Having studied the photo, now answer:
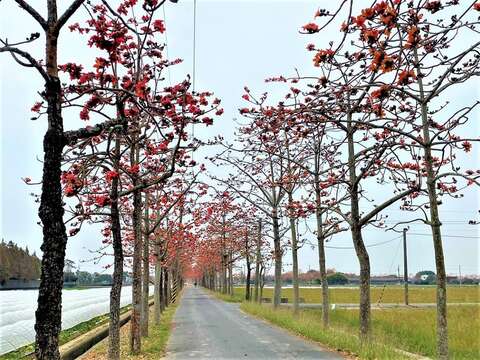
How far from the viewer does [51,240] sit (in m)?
4.96

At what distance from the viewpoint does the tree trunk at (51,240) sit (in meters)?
4.83

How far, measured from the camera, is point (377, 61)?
4.49m

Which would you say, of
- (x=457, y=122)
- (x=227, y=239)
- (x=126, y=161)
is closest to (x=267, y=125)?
(x=457, y=122)

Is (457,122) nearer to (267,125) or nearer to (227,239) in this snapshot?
(267,125)

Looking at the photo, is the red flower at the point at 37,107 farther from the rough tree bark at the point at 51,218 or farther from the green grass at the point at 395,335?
the green grass at the point at 395,335

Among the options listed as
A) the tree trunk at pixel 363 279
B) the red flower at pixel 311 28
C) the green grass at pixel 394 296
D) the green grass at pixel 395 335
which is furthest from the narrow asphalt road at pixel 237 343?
the green grass at pixel 394 296

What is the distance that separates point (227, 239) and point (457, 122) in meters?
33.2

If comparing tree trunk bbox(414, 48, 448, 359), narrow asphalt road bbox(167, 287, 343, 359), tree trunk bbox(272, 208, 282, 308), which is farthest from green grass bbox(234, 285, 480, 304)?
tree trunk bbox(414, 48, 448, 359)

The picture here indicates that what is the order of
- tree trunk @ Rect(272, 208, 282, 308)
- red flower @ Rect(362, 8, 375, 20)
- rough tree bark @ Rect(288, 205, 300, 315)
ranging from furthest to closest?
1. tree trunk @ Rect(272, 208, 282, 308)
2. rough tree bark @ Rect(288, 205, 300, 315)
3. red flower @ Rect(362, 8, 375, 20)

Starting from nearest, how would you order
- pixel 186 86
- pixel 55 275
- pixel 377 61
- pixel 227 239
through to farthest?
pixel 377 61, pixel 55 275, pixel 186 86, pixel 227 239

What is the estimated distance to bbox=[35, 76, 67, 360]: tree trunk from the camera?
15.8 feet

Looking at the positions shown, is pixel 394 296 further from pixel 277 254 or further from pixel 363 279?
pixel 363 279

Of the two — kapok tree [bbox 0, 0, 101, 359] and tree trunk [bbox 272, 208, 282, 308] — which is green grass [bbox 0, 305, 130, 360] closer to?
tree trunk [bbox 272, 208, 282, 308]

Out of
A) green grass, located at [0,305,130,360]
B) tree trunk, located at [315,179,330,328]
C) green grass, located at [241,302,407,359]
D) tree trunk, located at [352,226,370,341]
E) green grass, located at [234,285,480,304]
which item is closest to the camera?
green grass, located at [241,302,407,359]
